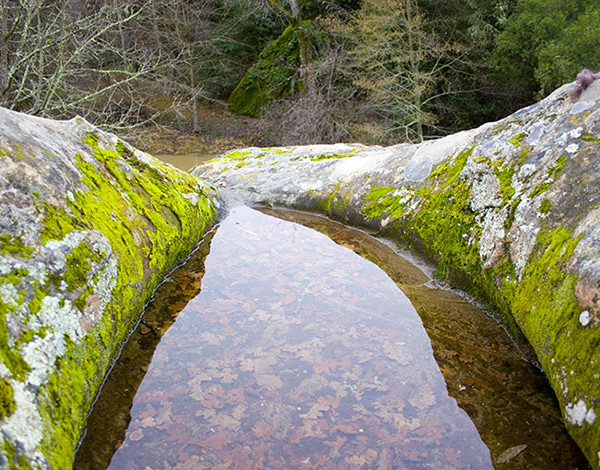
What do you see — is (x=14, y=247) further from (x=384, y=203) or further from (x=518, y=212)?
(x=384, y=203)

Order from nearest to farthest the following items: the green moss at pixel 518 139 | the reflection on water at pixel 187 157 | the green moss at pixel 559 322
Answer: the green moss at pixel 559 322 → the green moss at pixel 518 139 → the reflection on water at pixel 187 157

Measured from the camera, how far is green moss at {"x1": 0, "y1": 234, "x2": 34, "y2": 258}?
2.16 meters

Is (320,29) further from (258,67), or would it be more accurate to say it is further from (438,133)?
(438,133)

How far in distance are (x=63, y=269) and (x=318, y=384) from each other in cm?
148

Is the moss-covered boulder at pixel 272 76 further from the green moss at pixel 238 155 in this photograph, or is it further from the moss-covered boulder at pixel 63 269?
the moss-covered boulder at pixel 63 269

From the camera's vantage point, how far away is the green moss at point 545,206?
291cm

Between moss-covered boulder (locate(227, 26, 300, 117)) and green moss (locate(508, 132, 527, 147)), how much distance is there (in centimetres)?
1454

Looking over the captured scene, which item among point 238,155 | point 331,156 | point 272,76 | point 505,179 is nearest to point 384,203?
point 505,179

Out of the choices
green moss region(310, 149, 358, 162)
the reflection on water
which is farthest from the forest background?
green moss region(310, 149, 358, 162)

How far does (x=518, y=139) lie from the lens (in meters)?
3.63

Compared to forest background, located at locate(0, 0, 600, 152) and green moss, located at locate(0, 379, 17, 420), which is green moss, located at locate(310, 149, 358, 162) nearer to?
forest background, located at locate(0, 0, 600, 152)

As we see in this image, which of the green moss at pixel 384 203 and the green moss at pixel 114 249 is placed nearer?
the green moss at pixel 114 249

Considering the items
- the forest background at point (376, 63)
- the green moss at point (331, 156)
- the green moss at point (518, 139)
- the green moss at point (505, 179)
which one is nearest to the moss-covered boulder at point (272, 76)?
the forest background at point (376, 63)

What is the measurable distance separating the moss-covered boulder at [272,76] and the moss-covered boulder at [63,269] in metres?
14.8
